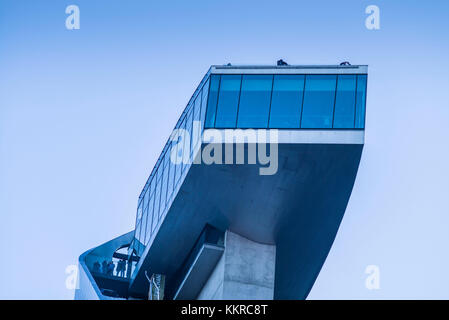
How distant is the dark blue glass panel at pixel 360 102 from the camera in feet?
131

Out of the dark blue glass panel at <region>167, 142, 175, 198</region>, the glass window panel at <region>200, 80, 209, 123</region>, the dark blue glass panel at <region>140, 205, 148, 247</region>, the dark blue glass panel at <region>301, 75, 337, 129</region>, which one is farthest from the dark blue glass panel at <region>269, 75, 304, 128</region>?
the dark blue glass panel at <region>140, 205, 148, 247</region>

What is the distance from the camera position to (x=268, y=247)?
45.0m

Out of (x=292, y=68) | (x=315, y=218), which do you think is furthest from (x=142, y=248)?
(x=292, y=68)

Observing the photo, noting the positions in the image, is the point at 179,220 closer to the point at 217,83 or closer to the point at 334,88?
the point at 217,83

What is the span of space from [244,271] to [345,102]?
29.1 ft

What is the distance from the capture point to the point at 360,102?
4022cm

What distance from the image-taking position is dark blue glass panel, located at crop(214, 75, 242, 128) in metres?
41.2

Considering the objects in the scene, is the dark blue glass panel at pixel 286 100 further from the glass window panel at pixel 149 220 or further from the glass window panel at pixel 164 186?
the glass window panel at pixel 149 220

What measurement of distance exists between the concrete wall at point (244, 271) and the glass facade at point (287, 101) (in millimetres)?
6002

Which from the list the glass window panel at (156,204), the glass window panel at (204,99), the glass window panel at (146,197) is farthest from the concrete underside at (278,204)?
the glass window panel at (146,197)

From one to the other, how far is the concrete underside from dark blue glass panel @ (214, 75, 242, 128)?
1769 millimetres

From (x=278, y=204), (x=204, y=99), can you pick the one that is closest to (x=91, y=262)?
(x=278, y=204)

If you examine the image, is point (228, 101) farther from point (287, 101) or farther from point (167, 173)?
point (167, 173)

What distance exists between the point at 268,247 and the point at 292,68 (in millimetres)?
8275
